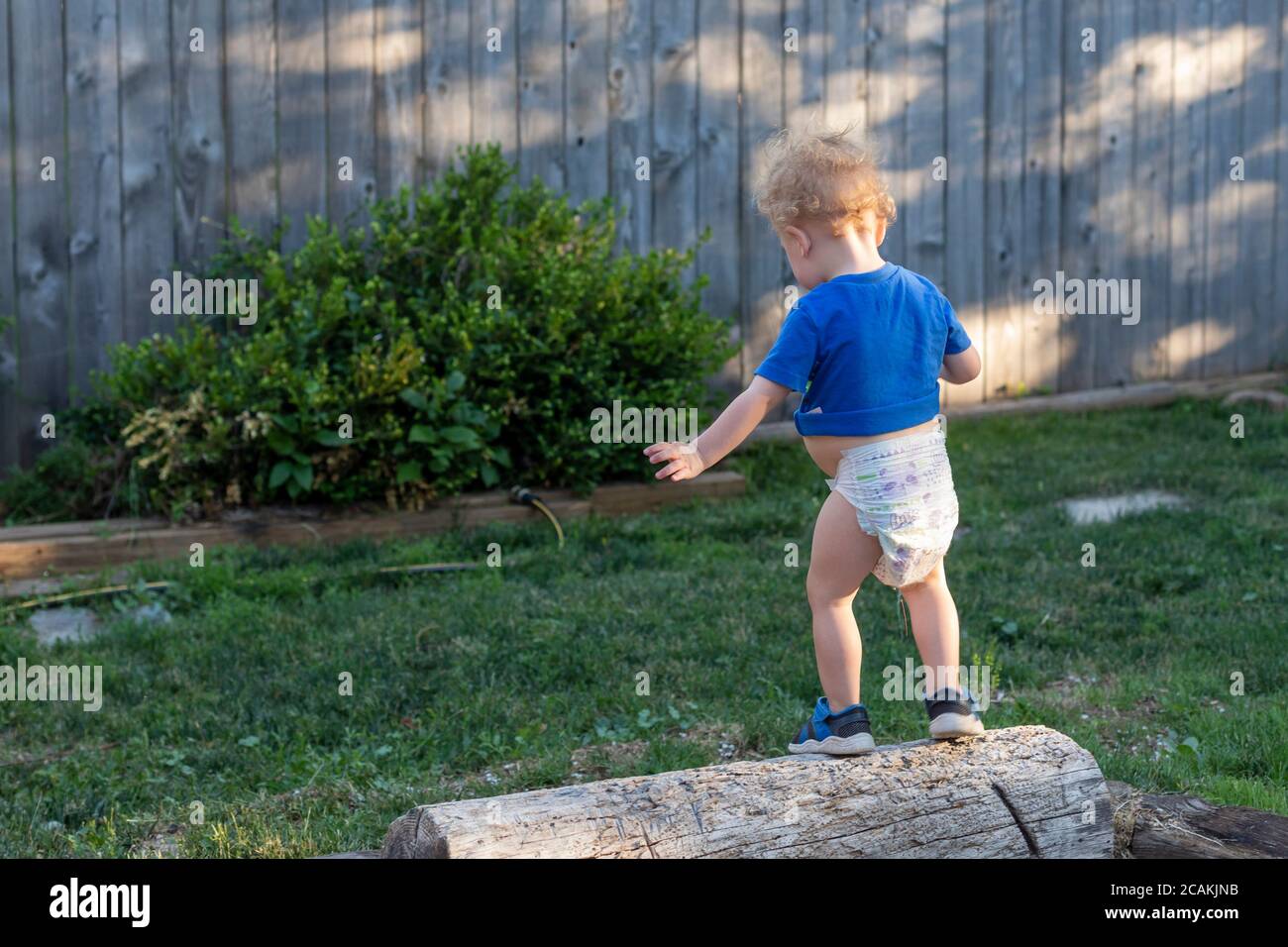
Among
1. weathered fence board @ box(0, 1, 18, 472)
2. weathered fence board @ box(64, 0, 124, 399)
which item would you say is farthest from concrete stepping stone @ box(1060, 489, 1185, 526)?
weathered fence board @ box(0, 1, 18, 472)

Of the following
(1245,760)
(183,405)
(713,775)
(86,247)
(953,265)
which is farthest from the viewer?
(953,265)

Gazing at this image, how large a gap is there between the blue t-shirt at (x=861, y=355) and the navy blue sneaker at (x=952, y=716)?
25.3 inches

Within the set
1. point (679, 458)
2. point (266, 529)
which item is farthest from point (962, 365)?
point (266, 529)

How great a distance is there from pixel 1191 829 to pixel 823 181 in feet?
5.62

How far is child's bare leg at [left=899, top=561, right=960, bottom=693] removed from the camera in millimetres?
3271

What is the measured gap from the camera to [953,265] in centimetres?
838

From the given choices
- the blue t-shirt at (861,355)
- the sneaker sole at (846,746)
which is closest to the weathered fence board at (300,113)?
the blue t-shirt at (861,355)

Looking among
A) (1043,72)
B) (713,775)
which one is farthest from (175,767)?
(1043,72)

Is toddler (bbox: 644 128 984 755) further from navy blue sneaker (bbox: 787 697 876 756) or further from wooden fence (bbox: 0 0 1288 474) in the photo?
wooden fence (bbox: 0 0 1288 474)

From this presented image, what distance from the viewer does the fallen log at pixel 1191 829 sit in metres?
3.01

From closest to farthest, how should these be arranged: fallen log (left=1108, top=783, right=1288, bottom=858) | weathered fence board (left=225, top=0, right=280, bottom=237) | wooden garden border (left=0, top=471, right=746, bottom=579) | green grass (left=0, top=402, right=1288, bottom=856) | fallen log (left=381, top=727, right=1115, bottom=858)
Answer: fallen log (left=381, top=727, right=1115, bottom=858), fallen log (left=1108, top=783, right=1288, bottom=858), green grass (left=0, top=402, right=1288, bottom=856), wooden garden border (left=0, top=471, right=746, bottom=579), weathered fence board (left=225, top=0, right=280, bottom=237)

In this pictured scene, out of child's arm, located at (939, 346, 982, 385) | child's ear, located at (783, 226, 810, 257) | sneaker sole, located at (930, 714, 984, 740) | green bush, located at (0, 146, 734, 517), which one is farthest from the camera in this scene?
green bush, located at (0, 146, 734, 517)

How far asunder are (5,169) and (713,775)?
5146 mm
